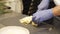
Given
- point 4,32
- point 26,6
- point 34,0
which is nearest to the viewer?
point 4,32

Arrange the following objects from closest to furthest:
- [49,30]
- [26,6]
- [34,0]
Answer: [49,30], [34,0], [26,6]

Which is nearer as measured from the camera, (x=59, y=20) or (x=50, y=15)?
(x=50, y=15)

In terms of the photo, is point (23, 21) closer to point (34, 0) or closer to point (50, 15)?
point (50, 15)

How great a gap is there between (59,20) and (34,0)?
69cm

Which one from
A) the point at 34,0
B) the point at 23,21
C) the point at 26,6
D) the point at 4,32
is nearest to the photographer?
the point at 4,32

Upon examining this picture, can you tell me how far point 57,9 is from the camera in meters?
0.69

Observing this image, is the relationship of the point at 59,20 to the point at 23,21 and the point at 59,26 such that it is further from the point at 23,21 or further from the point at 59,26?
the point at 23,21

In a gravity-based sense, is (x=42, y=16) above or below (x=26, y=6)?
above

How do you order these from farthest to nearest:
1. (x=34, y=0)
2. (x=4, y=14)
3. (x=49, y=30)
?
(x=34, y=0)
(x=4, y=14)
(x=49, y=30)

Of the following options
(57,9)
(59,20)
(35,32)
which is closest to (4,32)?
(35,32)

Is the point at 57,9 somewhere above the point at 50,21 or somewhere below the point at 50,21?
above

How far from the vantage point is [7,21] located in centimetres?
93

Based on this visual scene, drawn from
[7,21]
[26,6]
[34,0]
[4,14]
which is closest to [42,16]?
[7,21]

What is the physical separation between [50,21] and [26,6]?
872 mm
